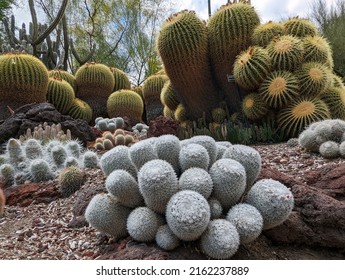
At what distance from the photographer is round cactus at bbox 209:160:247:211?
90.0 inches

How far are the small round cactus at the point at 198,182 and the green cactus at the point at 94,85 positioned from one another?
8.96 m

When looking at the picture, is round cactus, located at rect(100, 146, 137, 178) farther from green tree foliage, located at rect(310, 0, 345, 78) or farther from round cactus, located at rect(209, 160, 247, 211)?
green tree foliage, located at rect(310, 0, 345, 78)

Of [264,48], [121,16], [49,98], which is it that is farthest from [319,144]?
[121,16]

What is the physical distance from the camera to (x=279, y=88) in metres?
6.14

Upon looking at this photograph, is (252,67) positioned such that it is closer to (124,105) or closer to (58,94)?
(58,94)

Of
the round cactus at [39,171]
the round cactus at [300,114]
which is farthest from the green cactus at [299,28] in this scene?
the round cactus at [39,171]

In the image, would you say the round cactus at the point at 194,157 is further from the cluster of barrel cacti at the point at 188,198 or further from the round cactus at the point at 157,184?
the round cactus at the point at 157,184

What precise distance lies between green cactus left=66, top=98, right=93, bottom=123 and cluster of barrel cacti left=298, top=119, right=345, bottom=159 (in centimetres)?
619

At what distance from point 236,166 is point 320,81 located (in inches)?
171

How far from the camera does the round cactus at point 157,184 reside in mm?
2193

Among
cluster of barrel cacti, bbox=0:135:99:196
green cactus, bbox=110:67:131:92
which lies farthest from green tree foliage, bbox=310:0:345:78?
cluster of barrel cacti, bbox=0:135:99:196

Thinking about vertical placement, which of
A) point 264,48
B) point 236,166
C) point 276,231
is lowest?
point 276,231

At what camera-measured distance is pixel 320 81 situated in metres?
6.23
